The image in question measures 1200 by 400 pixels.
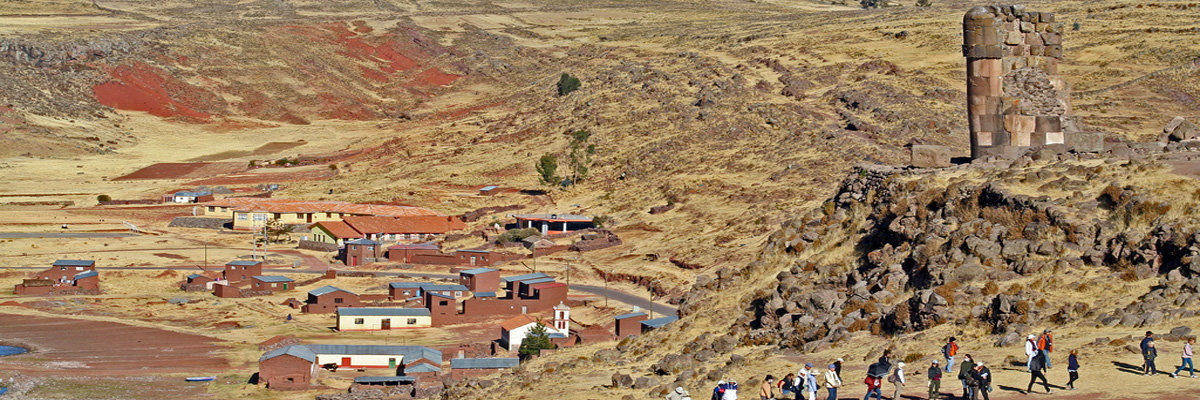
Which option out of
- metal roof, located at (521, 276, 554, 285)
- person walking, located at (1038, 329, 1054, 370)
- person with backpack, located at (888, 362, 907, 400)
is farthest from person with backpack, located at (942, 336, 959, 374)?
metal roof, located at (521, 276, 554, 285)

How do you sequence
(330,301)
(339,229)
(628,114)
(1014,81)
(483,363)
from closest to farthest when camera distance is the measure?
(1014,81)
(483,363)
(330,301)
(339,229)
(628,114)

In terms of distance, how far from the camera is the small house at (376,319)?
64.0 meters

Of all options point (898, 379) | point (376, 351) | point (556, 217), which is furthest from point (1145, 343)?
point (556, 217)

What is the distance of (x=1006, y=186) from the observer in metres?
27.6

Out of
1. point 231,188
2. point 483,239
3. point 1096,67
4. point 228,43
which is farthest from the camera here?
point 228,43

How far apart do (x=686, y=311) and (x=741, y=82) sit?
9058 cm

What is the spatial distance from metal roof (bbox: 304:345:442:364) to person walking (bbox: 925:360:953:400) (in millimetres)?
33542

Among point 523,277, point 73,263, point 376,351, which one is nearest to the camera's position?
point 376,351

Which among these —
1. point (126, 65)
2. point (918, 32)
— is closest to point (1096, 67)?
point (918, 32)

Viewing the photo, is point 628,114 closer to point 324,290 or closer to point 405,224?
point 405,224

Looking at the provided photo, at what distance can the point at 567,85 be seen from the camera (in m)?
140

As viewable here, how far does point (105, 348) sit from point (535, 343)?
17902 millimetres

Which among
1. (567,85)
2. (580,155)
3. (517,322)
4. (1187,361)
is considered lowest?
(517,322)

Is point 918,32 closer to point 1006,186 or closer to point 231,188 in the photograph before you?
point 231,188
